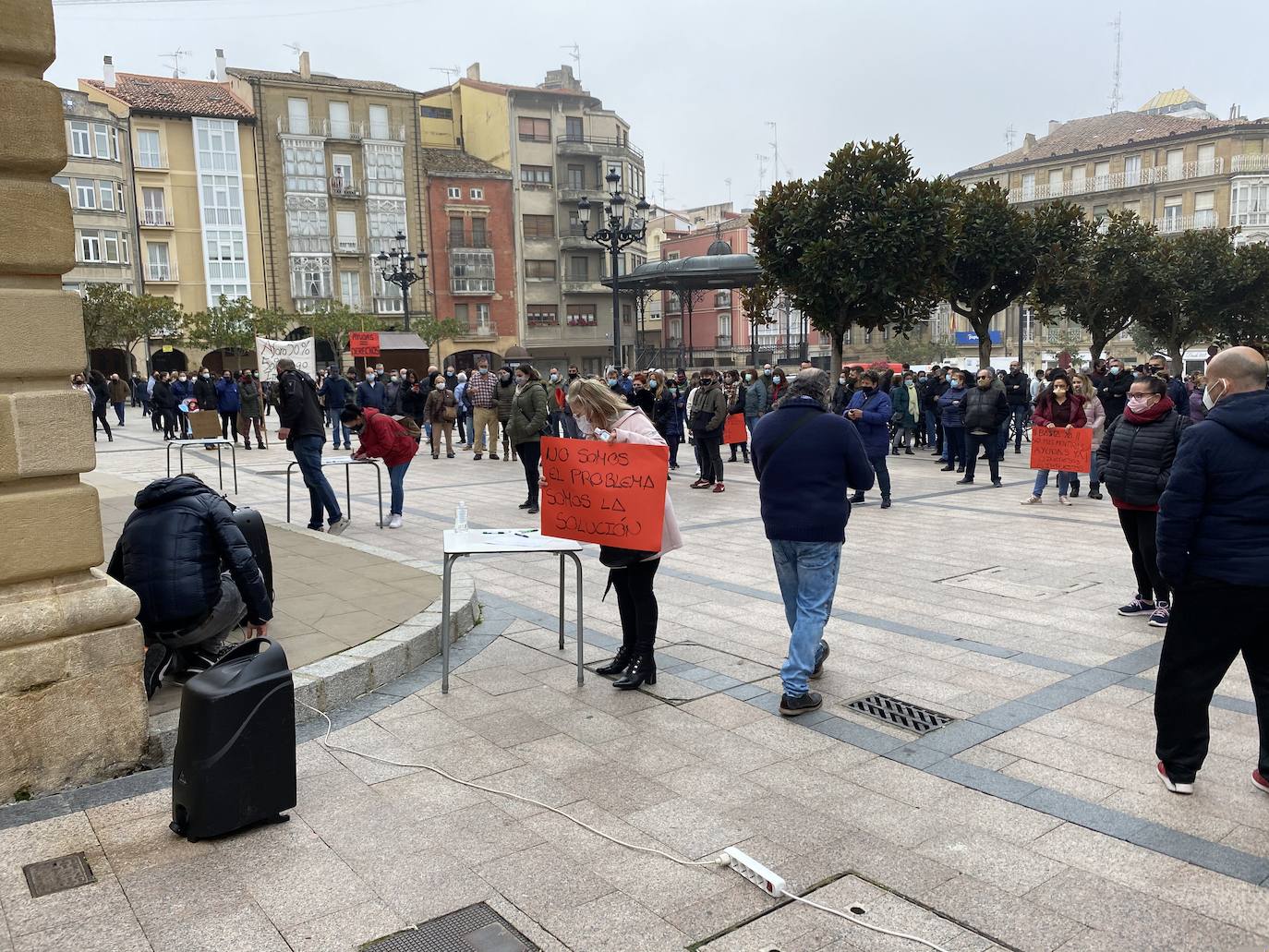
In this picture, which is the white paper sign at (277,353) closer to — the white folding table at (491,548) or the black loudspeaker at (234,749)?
the white folding table at (491,548)

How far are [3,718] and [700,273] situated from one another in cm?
2927

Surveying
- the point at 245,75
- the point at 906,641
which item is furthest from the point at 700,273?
the point at 245,75

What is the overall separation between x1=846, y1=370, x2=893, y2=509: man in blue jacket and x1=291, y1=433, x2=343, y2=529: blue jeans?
643cm

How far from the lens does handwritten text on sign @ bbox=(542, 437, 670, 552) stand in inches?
207

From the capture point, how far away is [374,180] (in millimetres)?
54375

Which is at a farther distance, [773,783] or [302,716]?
[302,716]

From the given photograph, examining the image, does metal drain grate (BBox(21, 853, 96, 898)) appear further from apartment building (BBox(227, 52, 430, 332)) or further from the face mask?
apartment building (BBox(227, 52, 430, 332))

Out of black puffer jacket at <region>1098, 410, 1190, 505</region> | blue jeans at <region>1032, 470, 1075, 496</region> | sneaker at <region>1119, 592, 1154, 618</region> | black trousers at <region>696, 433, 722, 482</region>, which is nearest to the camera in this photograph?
black puffer jacket at <region>1098, 410, 1190, 505</region>

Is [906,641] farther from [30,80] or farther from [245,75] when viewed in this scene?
[245,75]

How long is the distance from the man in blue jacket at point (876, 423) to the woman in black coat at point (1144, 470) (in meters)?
5.42

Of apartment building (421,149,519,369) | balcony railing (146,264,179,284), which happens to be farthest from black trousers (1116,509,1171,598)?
apartment building (421,149,519,369)

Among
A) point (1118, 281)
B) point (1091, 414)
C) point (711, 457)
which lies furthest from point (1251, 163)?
point (711, 457)

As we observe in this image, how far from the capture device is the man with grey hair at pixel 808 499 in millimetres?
5090

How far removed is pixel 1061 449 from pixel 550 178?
171 ft
